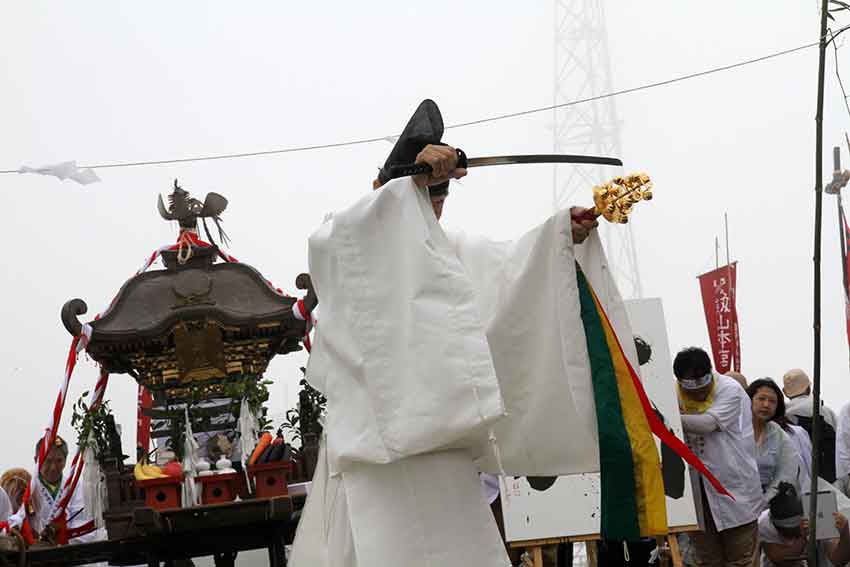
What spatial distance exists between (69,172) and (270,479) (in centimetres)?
352

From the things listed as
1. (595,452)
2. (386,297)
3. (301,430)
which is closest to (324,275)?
(386,297)

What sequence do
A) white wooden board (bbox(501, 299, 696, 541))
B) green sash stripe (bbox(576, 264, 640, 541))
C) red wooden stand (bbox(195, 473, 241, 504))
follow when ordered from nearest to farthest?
1. green sash stripe (bbox(576, 264, 640, 541))
2. red wooden stand (bbox(195, 473, 241, 504))
3. white wooden board (bbox(501, 299, 696, 541))

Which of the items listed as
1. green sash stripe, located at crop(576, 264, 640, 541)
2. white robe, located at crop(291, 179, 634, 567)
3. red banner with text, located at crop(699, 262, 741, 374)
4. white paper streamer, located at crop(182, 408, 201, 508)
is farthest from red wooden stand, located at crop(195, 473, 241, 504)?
red banner with text, located at crop(699, 262, 741, 374)

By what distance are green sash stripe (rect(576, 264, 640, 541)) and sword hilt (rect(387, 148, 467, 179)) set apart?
794 mm

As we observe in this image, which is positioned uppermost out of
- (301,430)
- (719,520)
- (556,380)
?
(556,380)

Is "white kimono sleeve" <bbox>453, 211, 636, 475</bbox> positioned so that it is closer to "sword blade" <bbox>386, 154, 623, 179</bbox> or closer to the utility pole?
"sword blade" <bbox>386, 154, 623, 179</bbox>

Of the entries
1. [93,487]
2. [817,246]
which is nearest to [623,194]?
[817,246]

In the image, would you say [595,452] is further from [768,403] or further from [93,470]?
[93,470]

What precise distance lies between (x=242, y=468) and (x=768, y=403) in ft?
9.84

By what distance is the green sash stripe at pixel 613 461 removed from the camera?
400 cm

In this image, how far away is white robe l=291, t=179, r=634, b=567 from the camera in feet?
11.6

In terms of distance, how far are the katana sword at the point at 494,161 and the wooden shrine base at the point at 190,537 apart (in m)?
2.80

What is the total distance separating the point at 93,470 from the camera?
7035 mm

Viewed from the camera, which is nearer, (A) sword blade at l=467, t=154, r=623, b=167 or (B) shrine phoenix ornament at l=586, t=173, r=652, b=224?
(B) shrine phoenix ornament at l=586, t=173, r=652, b=224
